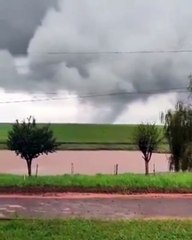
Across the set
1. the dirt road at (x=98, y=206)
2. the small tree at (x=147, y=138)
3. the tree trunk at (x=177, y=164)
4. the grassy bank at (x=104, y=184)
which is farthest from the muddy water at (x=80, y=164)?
the dirt road at (x=98, y=206)

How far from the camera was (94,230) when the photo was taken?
11.1m

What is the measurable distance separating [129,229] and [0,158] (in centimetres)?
3631

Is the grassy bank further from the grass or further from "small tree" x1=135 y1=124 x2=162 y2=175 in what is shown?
"small tree" x1=135 y1=124 x2=162 y2=175

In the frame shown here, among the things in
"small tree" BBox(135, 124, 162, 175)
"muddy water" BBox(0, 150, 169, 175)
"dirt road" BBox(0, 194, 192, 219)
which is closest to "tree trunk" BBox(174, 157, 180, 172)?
"small tree" BBox(135, 124, 162, 175)

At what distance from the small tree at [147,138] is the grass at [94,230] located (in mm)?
26091

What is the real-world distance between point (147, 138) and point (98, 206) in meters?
21.2

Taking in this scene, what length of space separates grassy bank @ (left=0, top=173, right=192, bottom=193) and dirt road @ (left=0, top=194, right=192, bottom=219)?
1.47 metres

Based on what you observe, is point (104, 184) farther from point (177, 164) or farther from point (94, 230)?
point (94, 230)

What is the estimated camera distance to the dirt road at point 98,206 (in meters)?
15.4

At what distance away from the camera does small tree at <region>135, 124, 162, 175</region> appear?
3872cm

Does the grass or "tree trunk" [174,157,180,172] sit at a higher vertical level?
"tree trunk" [174,157,180,172]

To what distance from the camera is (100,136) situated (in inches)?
4092

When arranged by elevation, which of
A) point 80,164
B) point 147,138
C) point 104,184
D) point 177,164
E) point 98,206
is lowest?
point 98,206

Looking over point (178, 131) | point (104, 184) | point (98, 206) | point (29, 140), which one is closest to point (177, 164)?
point (178, 131)
